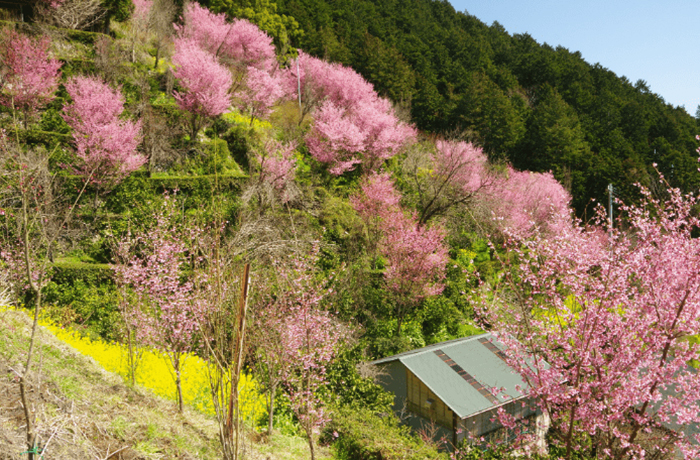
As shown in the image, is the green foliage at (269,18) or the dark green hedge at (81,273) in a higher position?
the green foliage at (269,18)

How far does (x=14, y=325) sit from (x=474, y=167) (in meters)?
26.3

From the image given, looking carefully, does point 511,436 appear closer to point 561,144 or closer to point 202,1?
point 561,144

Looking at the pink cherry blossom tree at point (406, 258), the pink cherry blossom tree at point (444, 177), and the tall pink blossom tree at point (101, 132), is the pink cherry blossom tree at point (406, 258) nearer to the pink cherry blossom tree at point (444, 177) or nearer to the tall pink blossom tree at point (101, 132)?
the pink cherry blossom tree at point (444, 177)

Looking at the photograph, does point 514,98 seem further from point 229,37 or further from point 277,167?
point 277,167

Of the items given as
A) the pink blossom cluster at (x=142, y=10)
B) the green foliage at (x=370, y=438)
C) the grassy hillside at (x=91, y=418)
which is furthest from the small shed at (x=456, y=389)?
the pink blossom cluster at (x=142, y=10)

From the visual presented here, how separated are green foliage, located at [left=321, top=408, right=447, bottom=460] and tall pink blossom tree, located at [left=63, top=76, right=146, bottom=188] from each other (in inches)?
510

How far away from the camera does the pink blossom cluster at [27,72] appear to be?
17.3 m

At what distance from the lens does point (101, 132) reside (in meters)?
16.6

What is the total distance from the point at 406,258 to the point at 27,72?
1856cm

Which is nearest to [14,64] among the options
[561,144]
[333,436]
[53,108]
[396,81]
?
[53,108]

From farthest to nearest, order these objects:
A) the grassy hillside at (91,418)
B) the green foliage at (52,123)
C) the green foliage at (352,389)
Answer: the green foliage at (52,123), the green foliage at (352,389), the grassy hillside at (91,418)

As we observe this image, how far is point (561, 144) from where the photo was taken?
3512 cm

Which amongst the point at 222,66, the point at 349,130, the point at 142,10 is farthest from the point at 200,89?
the point at 142,10

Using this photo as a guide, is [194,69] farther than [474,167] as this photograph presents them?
No
